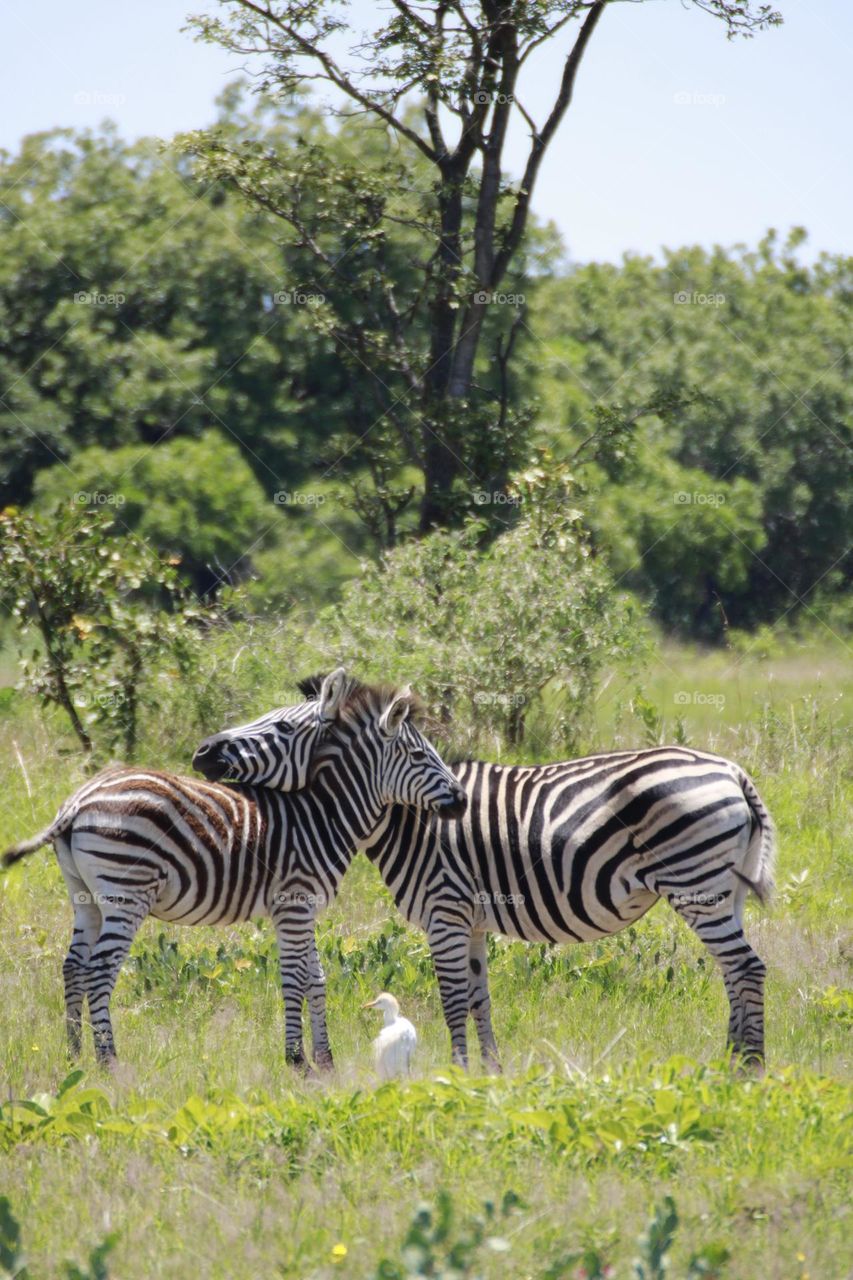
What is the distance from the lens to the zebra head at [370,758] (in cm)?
671

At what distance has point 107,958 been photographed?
625 centimetres

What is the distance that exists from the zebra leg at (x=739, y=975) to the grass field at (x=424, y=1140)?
11.9 inches

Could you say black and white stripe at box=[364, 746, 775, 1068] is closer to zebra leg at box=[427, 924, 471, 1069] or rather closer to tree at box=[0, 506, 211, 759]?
zebra leg at box=[427, 924, 471, 1069]

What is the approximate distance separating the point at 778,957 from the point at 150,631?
6735mm

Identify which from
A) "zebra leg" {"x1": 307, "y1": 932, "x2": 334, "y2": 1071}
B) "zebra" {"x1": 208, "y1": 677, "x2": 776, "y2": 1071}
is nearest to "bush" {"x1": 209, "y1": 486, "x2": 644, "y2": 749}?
"zebra" {"x1": 208, "y1": 677, "x2": 776, "y2": 1071}

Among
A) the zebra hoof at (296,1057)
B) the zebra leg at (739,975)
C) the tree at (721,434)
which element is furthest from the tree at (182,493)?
the zebra leg at (739,975)

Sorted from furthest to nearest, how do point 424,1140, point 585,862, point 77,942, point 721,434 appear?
point 721,434 < point 585,862 < point 77,942 < point 424,1140

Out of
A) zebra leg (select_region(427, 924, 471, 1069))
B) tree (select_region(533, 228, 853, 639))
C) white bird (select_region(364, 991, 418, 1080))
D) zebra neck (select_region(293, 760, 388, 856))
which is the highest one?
tree (select_region(533, 228, 853, 639))

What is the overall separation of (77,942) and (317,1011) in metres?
1.19

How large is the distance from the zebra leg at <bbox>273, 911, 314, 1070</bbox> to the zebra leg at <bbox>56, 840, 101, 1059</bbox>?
2.90ft

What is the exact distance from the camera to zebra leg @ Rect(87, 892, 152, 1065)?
6.24 metres

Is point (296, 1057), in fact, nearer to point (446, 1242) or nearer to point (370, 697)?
point (370, 697)

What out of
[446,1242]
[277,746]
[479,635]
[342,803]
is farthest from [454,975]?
[479,635]

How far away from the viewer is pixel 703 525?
29.7m
